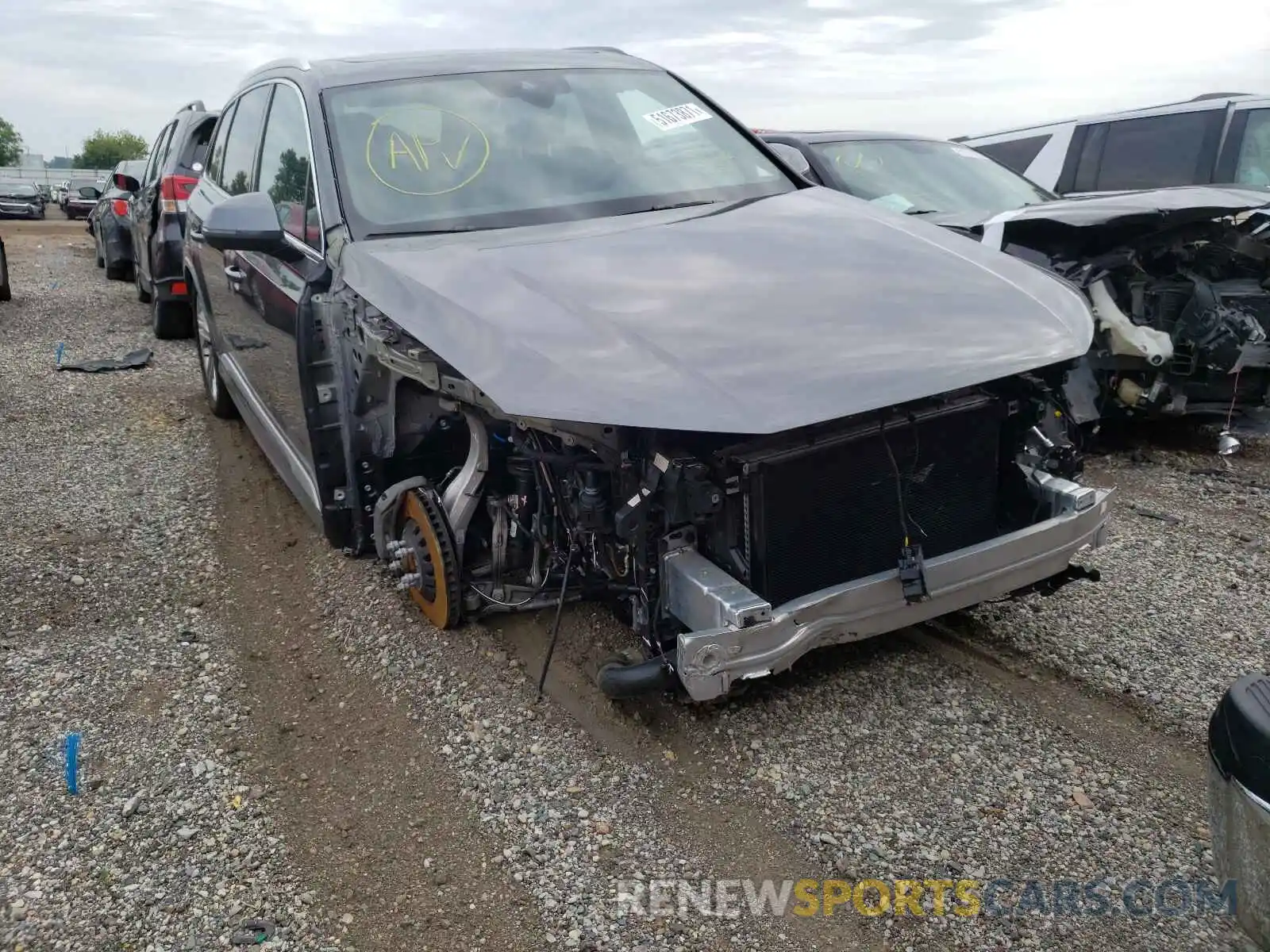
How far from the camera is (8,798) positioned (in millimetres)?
2932

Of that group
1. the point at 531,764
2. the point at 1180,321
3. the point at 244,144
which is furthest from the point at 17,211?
the point at 531,764

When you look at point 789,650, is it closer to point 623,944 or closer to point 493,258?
point 623,944

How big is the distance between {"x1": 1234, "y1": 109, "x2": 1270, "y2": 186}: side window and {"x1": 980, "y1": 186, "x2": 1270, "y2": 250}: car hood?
2.80 meters

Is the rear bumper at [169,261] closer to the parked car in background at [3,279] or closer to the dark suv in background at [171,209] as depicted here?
the dark suv in background at [171,209]

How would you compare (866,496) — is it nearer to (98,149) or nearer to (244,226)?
(244,226)

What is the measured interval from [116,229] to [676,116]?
11.9 meters

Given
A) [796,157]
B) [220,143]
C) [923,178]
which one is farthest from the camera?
[923,178]

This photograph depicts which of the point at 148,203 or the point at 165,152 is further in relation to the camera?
the point at 165,152

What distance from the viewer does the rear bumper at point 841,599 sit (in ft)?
8.71

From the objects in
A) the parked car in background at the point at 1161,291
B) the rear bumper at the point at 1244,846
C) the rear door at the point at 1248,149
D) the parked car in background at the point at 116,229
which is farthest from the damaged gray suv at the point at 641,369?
the parked car in background at the point at 116,229

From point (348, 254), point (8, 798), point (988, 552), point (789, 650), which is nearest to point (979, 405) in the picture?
point (988, 552)

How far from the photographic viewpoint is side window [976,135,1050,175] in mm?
9516

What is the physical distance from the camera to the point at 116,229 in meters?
13.8

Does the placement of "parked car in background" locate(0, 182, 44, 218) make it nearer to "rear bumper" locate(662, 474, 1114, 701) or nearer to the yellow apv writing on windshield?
the yellow apv writing on windshield
